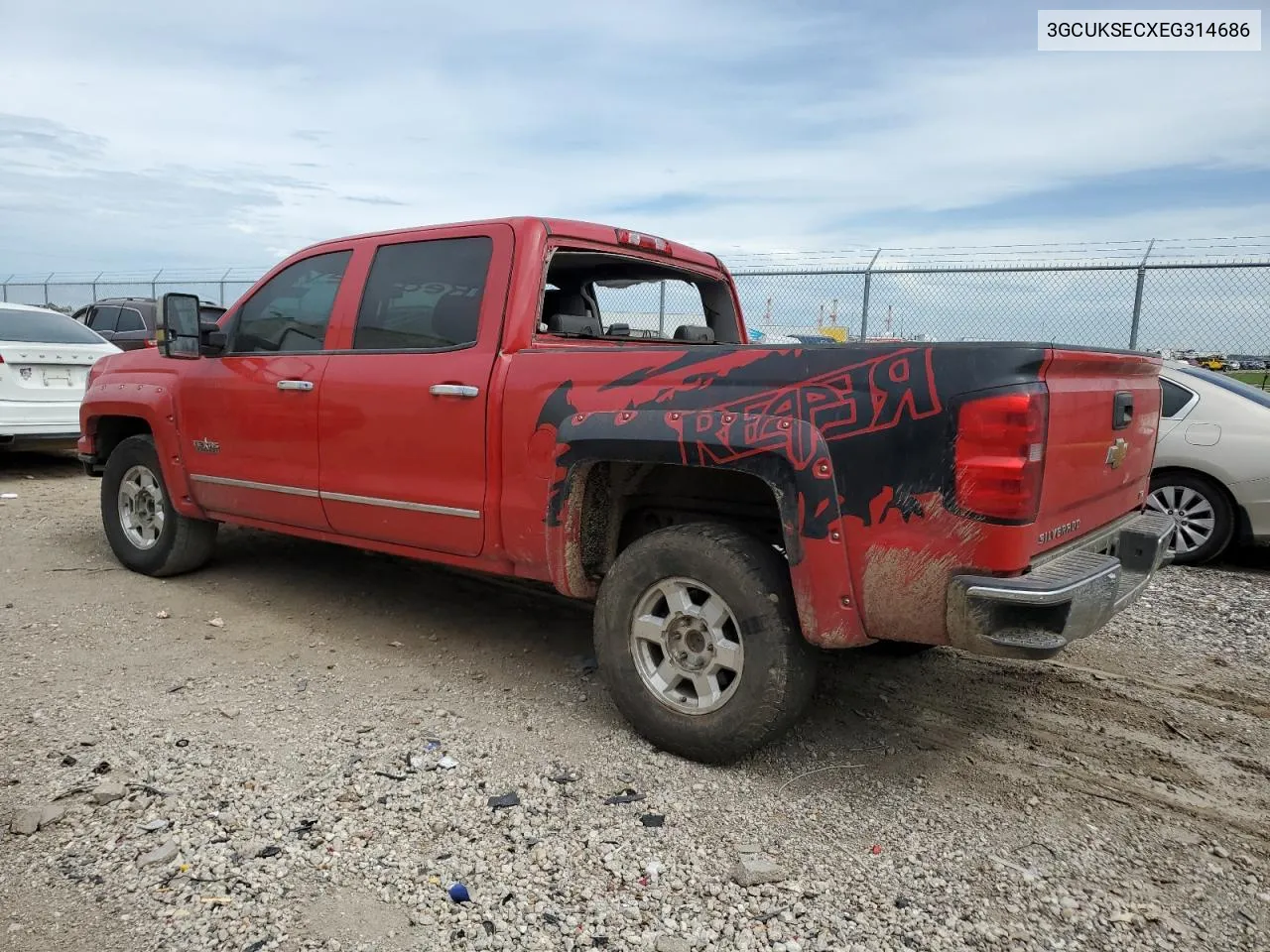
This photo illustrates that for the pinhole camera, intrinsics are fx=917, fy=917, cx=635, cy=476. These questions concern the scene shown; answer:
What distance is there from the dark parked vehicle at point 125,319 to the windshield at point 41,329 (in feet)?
14.2

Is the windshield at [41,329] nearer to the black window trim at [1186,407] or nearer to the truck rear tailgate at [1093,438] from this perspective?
the truck rear tailgate at [1093,438]

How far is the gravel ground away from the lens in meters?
2.41

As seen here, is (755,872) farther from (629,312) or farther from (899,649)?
(629,312)

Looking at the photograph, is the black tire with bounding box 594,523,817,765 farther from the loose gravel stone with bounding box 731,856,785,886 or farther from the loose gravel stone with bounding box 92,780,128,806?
the loose gravel stone with bounding box 92,780,128,806

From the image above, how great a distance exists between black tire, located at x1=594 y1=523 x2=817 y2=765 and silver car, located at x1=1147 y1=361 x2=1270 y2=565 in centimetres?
434

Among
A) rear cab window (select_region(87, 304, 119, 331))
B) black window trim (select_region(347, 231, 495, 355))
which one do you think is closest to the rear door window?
black window trim (select_region(347, 231, 495, 355))

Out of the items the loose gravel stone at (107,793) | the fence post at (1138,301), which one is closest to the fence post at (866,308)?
the fence post at (1138,301)

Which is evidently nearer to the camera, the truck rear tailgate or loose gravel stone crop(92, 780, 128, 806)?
the truck rear tailgate

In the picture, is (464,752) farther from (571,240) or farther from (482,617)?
(571,240)

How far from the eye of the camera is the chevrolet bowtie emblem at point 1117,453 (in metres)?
3.18

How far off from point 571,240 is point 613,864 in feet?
8.52

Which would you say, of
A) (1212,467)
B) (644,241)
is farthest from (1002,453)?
(1212,467)

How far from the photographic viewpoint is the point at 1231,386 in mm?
6512

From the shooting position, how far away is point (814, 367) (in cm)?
287
